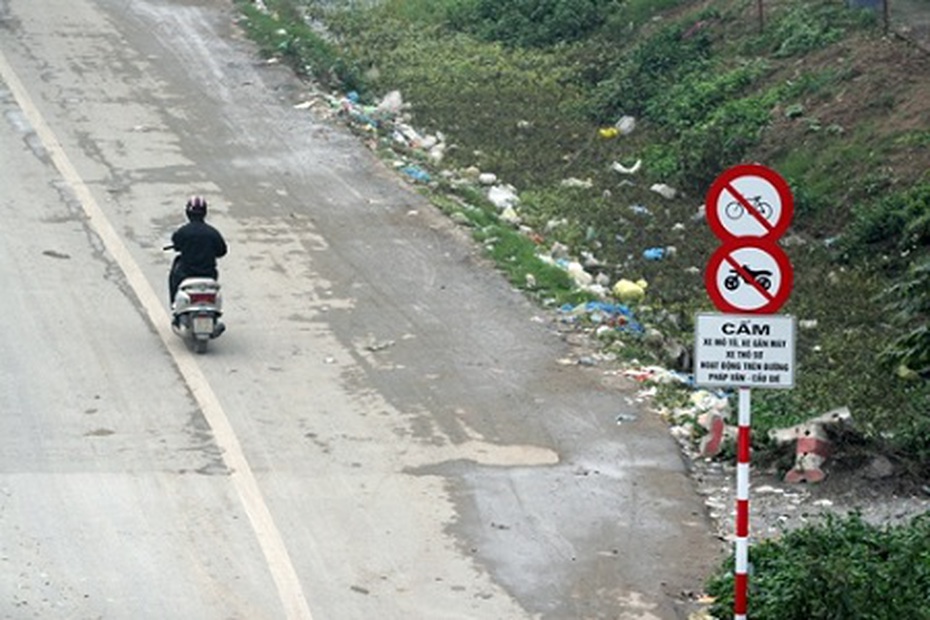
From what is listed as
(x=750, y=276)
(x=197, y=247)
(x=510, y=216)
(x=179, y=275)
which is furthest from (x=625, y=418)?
(x=510, y=216)

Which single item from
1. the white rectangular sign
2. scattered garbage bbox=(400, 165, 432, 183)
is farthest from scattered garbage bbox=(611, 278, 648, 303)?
the white rectangular sign

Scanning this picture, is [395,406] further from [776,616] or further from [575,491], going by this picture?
[776,616]

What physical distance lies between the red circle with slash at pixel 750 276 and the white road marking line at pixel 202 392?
10.8ft

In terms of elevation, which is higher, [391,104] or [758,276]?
[758,276]

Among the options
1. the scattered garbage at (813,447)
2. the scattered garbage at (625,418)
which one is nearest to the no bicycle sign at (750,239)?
the scattered garbage at (813,447)

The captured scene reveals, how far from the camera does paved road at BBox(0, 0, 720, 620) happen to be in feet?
41.0

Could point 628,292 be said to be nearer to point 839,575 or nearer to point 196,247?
point 196,247

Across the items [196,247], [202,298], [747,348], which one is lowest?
[202,298]

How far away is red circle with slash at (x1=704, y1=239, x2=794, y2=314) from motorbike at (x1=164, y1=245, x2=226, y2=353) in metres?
7.24

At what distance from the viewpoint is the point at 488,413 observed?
15898 mm

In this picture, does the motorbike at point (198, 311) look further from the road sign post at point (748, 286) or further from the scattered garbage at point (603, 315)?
the road sign post at point (748, 286)

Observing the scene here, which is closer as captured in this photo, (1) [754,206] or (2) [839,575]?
(1) [754,206]

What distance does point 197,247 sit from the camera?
17219mm

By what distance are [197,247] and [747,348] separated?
7695 mm
